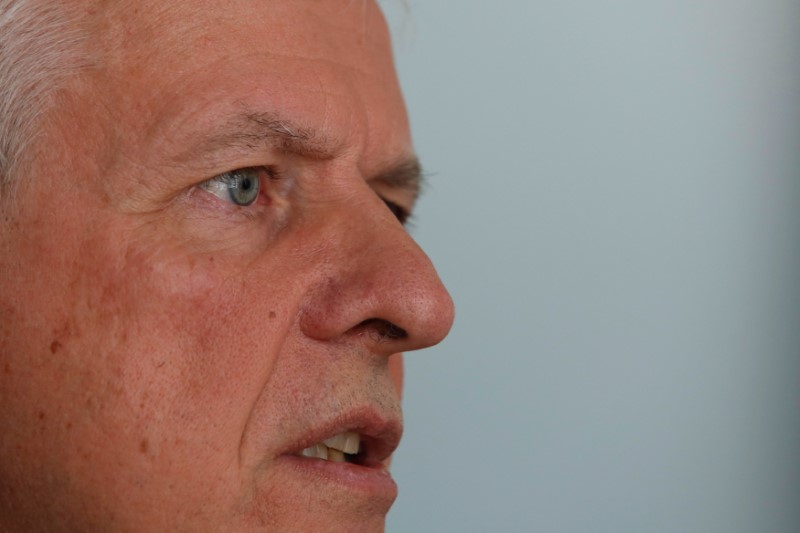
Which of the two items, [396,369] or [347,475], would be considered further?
[396,369]

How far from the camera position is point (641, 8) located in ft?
6.61

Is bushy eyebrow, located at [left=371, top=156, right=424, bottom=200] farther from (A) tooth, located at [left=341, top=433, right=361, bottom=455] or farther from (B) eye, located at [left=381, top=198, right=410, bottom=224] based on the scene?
(A) tooth, located at [left=341, top=433, right=361, bottom=455]

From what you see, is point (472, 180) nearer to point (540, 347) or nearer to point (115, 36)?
point (540, 347)

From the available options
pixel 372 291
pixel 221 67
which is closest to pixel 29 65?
pixel 221 67

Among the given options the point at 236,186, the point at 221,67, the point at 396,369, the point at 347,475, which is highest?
the point at 221,67

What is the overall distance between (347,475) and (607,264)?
96 cm

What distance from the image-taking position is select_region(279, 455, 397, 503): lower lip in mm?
1136

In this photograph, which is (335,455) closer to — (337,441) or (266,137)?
(337,441)

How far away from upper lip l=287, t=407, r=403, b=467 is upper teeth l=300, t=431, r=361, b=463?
0.01 metres

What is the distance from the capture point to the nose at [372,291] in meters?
1.15

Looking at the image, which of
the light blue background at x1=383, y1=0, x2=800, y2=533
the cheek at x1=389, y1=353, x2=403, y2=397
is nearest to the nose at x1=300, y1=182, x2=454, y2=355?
A: the cheek at x1=389, y1=353, x2=403, y2=397

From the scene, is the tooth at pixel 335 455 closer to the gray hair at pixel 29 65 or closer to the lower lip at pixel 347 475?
the lower lip at pixel 347 475

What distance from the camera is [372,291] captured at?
1159mm

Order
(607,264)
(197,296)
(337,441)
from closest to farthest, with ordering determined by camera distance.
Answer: (197,296), (337,441), (607,264)
